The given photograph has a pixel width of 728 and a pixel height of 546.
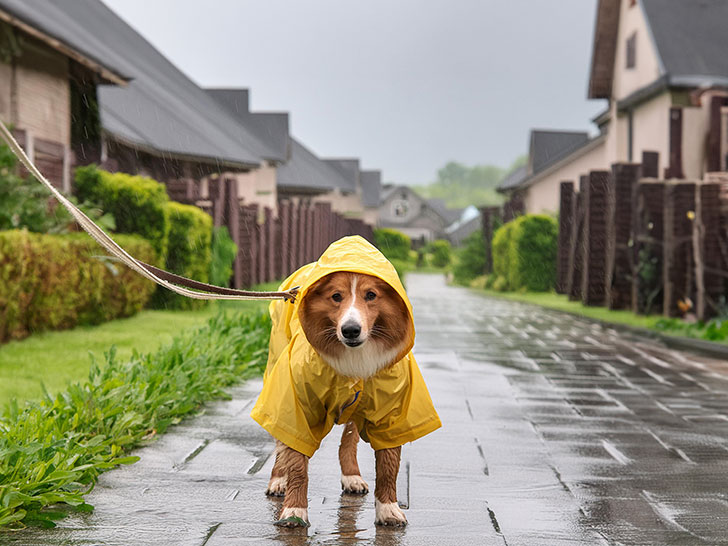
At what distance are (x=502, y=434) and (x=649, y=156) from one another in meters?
13.2

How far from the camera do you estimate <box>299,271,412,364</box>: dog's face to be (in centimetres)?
375

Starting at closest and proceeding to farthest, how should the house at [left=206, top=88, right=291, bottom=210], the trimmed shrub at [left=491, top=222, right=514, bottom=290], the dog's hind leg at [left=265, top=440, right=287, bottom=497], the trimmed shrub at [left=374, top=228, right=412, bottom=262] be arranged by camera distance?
the dog's hind leg at [left=265, top=440, right=287, bottom=497] < the trimmed shrub at [left=491, top=222, right=514, bottom=290] < the house at [left=206, top=88, right=291, bottom=210] < the trimmed shrub at [left=374, top=228, right=412, bottom=262]

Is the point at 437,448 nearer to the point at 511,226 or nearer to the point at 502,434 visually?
the point at 502,434

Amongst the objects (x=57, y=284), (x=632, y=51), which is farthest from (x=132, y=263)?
(x=632, y=51)

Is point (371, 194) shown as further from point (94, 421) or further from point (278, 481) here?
point (278, 481)

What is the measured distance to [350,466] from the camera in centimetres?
471

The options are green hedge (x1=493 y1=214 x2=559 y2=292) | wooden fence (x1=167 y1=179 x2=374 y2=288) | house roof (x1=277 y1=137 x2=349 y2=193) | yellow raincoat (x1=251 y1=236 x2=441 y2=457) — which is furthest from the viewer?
house roof (x1=277 y1=137 x2=349 y2=193)

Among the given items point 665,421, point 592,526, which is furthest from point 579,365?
point 592,526

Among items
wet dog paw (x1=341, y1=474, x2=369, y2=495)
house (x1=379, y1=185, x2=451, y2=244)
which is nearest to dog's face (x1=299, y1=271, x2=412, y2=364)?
wet dog paw (x1=341, y1=474, x2=369, y2=495)

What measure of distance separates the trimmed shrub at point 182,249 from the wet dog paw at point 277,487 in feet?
34.0

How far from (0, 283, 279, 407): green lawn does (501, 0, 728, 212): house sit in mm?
10784

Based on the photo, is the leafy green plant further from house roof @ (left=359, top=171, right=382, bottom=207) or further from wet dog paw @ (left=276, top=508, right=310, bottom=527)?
wet dog paw @ (left=276, top=508, right=310, bottom=527)

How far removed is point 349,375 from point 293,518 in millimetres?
664

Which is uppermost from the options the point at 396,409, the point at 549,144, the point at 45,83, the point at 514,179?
the point at 549,144
